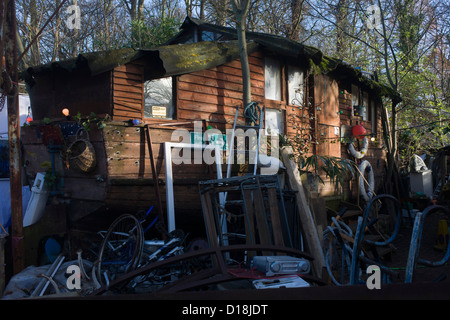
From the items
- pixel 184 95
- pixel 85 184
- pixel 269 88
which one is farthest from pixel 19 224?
pixel 269 88

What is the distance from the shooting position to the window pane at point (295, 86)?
9945 mm

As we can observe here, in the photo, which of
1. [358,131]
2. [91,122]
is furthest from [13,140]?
[358,131]

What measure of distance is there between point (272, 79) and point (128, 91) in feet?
14.1

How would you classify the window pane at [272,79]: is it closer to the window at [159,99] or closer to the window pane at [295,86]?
the window pane at [295,86]

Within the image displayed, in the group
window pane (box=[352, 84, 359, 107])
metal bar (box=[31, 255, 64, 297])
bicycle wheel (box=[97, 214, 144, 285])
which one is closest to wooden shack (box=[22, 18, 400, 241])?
bicycle wheel (box=[97, 214, 144, 285])

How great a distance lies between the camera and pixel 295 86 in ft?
33.1

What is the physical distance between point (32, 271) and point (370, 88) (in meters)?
12.7

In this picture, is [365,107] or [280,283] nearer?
[280,283]

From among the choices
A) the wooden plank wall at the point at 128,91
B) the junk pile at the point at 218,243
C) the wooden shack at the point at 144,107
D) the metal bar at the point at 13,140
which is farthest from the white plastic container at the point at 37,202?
the wooden plank wall at the point at 128,91

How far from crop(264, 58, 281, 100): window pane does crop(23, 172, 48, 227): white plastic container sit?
19.4ft

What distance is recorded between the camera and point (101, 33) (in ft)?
56.7

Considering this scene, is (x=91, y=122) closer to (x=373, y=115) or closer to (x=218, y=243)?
(x=218, y=243)

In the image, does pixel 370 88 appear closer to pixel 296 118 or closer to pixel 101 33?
pixel 296 118

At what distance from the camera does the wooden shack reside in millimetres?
6453
